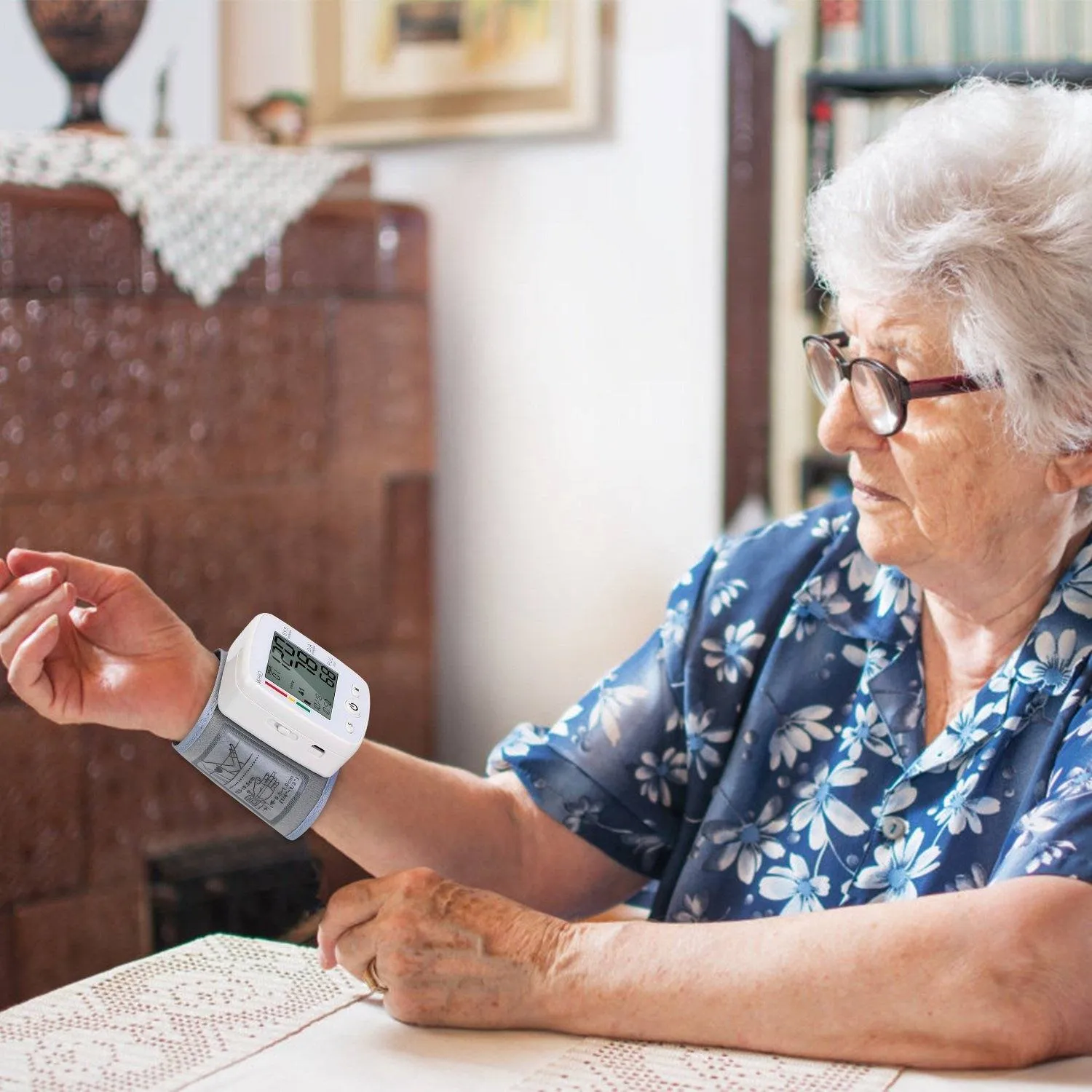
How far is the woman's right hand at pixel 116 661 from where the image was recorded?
4.12 ft

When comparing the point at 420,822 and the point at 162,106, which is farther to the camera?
the point at 162,106

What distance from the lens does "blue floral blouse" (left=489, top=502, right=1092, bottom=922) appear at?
4.20ft

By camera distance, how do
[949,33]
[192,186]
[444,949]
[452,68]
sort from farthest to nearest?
[452,68] → [949,33] → [192,186] → [444,949]

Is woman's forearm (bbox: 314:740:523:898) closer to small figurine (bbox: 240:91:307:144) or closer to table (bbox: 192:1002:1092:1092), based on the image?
table (bbox: 192:1002:1092:1092)

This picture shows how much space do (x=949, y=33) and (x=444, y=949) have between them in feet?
6.30

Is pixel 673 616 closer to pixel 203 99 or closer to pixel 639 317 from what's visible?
pixel 639 317

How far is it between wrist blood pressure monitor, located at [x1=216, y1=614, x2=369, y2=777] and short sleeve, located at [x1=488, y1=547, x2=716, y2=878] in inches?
9.9

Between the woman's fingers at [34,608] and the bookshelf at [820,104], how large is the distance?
1637mm

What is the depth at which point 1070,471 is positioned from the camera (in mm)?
1311

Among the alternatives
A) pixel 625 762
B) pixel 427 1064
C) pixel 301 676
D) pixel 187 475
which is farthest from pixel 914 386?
pixel 187 475

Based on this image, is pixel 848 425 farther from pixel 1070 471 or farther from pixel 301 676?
pixel 301 676

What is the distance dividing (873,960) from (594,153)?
192 centimetres

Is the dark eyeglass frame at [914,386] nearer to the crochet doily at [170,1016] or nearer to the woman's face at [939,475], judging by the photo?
the woman's face at [939,475]

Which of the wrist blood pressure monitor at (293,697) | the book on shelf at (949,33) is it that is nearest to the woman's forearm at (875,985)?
the wrist blood pressure monitor at (293,697)
